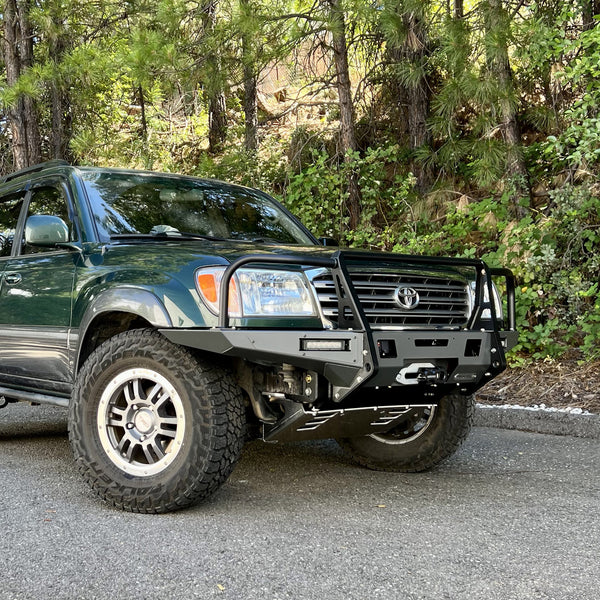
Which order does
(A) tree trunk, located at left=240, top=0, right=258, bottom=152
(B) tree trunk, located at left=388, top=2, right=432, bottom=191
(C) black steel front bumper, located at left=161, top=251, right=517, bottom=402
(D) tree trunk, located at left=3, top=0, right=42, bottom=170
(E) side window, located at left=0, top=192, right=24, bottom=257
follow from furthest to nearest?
1. (D) tree trunk, located at left=3, top=0, right=42, bottom=170
2. (B) tree trunk, located at left=388, top=2, right=432, bottom=191
3. (A) tree trunk, located at left=240, top=0, right=258, bottom=152
4. (E) side window, located at left=0, top=192, right=24, bottom=257
5. (C) black steel front bumper, located at left=161, top=251, right=517, bottom=402

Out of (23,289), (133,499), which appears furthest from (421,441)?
(23,289)

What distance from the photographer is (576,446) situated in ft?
18.4

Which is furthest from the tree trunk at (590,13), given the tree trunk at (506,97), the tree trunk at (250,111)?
the tree trunk at (250,111)

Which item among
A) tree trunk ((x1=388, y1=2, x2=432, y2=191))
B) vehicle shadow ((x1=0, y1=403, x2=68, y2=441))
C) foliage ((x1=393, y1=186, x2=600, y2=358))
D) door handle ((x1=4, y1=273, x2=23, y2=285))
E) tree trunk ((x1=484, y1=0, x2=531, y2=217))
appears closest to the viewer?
door handle ((x1=4, y1=273, x2=23, y2=285))

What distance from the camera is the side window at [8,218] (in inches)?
219

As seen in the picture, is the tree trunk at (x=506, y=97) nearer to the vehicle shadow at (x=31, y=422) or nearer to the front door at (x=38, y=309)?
the front door at (x=38, y=309)

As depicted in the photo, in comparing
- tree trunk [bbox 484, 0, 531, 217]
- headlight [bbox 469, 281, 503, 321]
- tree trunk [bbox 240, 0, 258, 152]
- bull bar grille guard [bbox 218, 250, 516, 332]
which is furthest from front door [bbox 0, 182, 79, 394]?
tree trunk [bbox 240, 0, 258, 152]

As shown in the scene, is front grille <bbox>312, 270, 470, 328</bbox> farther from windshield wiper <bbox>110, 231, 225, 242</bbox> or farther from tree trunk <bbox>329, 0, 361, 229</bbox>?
tree trunk <bbox>329, 0, 361, 229</bbox>

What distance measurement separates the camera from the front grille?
3.79 meters

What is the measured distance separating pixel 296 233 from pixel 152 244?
55.3 inches

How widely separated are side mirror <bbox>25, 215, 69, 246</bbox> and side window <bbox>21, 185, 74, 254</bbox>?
20cm

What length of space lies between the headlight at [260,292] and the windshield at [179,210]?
1.07 metres

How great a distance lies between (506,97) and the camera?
27.5ft

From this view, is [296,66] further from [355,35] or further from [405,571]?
[405,571]
